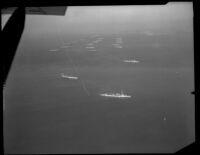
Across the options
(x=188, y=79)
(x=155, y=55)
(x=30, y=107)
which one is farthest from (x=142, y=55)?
(x=30, y=107)

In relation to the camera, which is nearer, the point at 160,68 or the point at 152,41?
the point at 160,68

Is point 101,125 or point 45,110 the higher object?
point 45,110

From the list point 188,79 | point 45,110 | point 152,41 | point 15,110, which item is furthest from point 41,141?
point 152,41

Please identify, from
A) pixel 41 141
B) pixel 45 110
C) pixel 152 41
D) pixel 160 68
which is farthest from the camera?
pixel 152 41

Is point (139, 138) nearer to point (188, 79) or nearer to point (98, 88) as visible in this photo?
point (98, 88)
